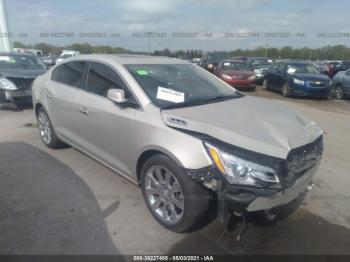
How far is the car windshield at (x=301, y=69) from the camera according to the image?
14094 millimetres

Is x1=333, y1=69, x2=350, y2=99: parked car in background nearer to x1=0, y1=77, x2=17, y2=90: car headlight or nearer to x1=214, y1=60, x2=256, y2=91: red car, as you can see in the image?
x1=214, y1=60, x2=256, y2=91: red car

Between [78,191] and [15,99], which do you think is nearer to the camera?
[78,191]

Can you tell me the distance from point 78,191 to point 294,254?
263 centimetres

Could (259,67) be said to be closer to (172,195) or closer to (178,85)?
(178,85)

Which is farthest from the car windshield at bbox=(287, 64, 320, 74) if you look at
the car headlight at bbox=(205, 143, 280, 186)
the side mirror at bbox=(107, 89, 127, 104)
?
the car headlight at bbox=(205, 143, 280, 186)

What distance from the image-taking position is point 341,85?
13641 millimetres

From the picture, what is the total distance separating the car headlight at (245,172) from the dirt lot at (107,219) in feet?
2.49

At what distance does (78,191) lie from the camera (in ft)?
13.3

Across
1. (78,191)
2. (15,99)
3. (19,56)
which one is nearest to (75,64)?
(78,191)

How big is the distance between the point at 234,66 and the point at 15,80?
1134 centimetres

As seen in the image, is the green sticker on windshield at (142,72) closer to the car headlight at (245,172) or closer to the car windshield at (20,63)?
the car headlight at (245,172)

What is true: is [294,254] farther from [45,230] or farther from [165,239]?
[45,230]

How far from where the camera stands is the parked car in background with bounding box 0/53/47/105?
326 inches

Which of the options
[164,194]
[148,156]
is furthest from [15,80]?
[164,194]
